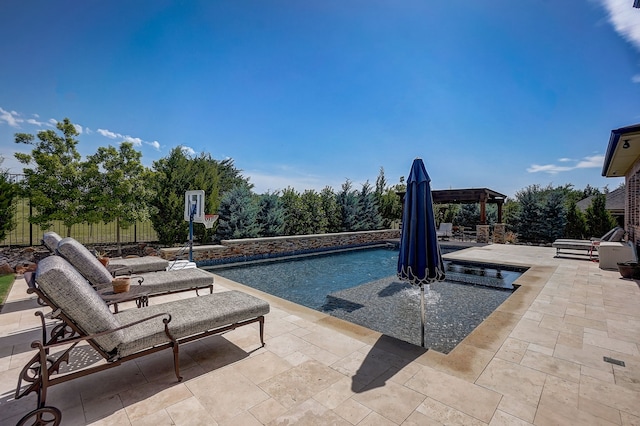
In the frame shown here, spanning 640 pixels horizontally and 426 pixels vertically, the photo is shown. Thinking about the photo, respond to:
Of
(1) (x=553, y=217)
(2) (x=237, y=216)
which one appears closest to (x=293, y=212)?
(2) (x=237, y=216)

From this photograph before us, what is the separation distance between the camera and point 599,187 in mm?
35031

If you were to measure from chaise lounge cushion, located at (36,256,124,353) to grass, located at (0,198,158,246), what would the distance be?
8.73m

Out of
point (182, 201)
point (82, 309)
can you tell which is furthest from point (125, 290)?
point (182, 201)

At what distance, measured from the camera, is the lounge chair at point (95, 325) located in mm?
2139

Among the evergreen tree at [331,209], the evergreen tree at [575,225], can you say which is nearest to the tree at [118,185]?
the evergreen tree at [331,209]

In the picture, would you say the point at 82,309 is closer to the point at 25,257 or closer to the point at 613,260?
the point at 25,257

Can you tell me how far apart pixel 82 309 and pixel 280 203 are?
39.2 ft

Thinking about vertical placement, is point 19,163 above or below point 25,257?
above

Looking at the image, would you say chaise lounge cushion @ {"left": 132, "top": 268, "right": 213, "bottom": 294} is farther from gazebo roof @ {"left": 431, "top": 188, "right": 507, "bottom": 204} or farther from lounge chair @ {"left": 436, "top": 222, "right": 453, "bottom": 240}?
lounge chair @ {"left": 436, "top": 222, "right": 453, "bottom": 240}

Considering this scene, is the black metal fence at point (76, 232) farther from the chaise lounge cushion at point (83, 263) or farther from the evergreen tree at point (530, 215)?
the evergreen tree at point (530, 215)

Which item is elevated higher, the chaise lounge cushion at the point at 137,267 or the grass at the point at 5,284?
the chaise lounge cushion at the point at 137,267

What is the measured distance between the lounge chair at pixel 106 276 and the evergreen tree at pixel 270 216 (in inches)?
341

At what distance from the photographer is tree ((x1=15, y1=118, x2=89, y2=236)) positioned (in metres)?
7.98

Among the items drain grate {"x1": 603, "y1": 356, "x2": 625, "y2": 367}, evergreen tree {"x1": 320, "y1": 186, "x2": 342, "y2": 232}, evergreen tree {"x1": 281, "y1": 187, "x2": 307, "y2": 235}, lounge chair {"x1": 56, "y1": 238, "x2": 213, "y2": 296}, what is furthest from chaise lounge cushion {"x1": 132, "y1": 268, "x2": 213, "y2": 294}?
evergreen tree {"x1": 320, "y1": 186, "x2": 342, "y2": 232}
